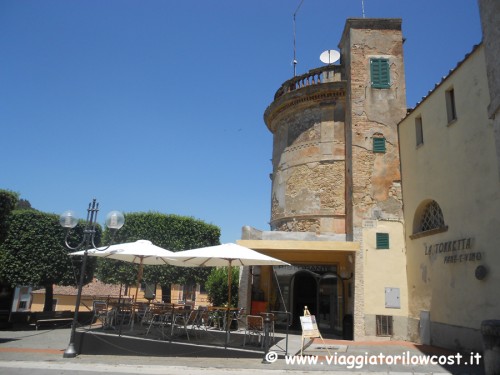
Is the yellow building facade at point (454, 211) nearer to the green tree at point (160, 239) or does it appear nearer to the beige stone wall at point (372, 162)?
the beige stone wall at point (372, 162)

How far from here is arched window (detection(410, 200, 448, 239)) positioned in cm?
1177

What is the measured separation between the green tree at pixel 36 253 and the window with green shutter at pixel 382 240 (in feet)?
45.6

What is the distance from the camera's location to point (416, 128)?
13430 millimetres

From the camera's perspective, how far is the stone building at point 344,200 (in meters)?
13.4

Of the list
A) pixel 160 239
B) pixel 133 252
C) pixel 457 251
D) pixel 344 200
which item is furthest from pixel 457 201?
pixel 160 239

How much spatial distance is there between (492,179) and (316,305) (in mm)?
8760

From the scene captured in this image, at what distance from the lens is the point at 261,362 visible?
8.84 m

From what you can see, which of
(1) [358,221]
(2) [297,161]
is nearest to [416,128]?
(1) [358,221]

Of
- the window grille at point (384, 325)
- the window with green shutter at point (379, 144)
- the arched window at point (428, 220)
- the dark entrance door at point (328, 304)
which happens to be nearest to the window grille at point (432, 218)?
the arched window at point (428, 220)

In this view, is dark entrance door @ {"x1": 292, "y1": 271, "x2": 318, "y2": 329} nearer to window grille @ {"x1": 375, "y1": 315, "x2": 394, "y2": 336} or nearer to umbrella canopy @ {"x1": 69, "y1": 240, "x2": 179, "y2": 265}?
window grille @ {"x1": 375, "y1": 315, "x2": 394, "y2": 336}

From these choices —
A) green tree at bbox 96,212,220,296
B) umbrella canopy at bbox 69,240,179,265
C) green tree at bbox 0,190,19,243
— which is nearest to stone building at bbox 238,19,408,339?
umbrella canopy at bbox 69,240,179,265

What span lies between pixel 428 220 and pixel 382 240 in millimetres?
1809

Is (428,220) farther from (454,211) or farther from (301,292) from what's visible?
(301,292)

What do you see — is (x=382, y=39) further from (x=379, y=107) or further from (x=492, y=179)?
(x=492, y=179)
